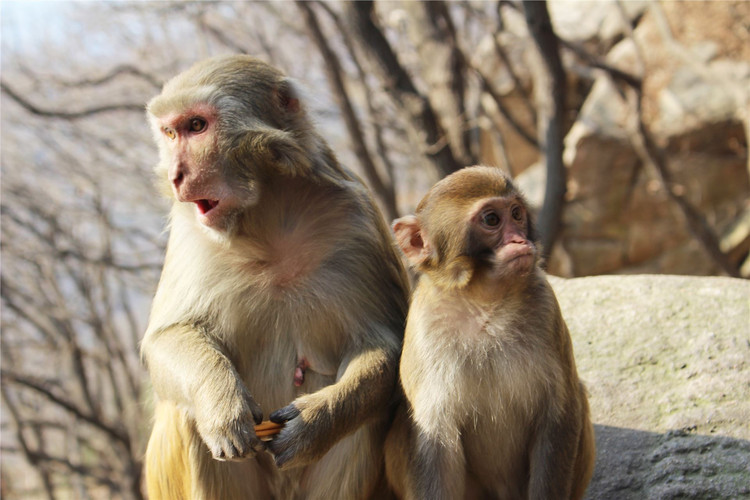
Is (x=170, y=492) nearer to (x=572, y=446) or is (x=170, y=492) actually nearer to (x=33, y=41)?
(x=572, y=446)

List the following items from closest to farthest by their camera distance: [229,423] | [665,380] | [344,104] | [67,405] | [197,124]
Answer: [229,423] → [197,124] → [665,380] → [344,104] → [67,405]

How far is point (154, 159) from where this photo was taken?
1309 cm

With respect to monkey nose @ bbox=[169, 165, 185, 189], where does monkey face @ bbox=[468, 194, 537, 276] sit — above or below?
below

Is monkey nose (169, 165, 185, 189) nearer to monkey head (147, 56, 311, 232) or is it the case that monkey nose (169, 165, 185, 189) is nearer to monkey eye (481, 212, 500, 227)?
monkey head (147, 56, 311, 232)

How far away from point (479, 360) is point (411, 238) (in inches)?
22.8

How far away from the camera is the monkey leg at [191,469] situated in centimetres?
371

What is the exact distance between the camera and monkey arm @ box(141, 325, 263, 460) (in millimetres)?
3383

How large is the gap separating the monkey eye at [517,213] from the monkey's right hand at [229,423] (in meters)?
1.29

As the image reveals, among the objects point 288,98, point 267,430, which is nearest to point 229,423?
point 267,430

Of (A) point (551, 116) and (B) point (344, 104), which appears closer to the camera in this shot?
(A) point (551, 116)

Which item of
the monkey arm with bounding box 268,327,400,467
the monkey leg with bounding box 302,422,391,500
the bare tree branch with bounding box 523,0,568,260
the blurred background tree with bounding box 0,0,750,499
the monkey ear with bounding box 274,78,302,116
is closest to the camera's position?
the monkey arm with bounding box 268,327,400,467

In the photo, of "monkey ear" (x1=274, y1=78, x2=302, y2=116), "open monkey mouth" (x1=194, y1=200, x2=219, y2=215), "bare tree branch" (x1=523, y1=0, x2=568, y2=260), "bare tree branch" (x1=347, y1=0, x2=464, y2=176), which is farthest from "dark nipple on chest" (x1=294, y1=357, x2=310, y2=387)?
"bare tree branch" (x1=347, y1=0, x2=464, y2=176)

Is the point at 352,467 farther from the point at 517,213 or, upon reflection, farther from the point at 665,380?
the point at 665,380

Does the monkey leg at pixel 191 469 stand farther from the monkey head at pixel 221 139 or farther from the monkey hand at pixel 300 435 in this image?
the monkey head at pixel 221 139
